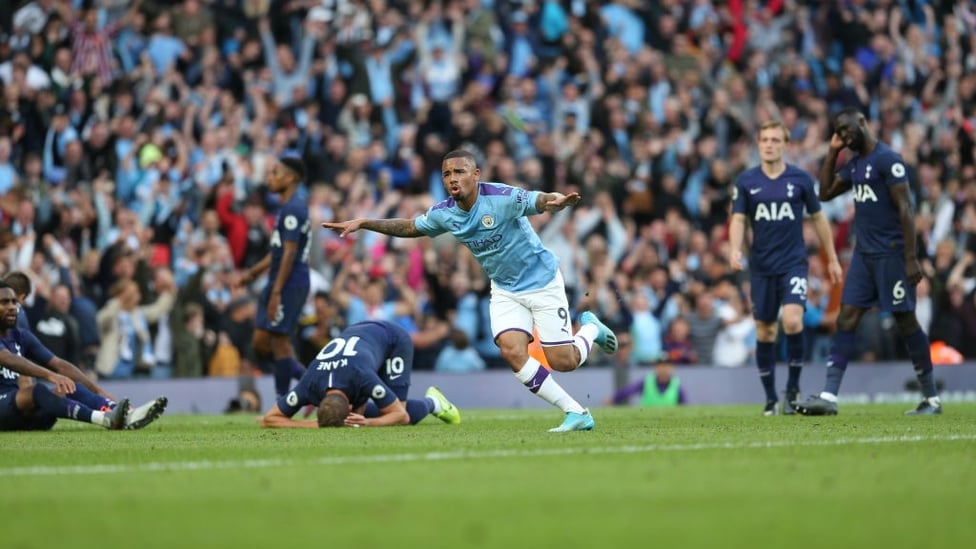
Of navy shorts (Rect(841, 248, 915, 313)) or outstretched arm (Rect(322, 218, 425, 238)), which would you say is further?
navy shorts (Rect(841, 248, 915, 313))

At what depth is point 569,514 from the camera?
623 centimetres

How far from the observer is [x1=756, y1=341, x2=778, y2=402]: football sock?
1434 centimetres

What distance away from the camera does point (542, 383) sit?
36.5 ft

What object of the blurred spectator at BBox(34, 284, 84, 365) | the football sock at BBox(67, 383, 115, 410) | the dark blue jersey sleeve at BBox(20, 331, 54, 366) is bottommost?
the football sock at BBox(67, 383, 115, 410)

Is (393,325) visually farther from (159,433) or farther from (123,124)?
(123,124)

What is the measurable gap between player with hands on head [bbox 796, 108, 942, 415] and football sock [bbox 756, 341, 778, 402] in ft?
1.96

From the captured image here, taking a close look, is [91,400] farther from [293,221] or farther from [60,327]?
[60,327]

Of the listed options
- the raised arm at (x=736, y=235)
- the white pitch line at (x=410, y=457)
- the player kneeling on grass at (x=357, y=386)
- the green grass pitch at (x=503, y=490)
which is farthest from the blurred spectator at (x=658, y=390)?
the white pitch line at (x=410, y=457)

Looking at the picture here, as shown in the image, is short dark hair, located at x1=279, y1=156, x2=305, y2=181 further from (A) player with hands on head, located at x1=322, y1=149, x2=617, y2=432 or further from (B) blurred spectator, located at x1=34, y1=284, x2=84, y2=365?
(B) blurred spectator, located at x1=34, y1=284, x2=84, y2=365

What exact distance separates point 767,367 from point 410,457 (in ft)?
20.7

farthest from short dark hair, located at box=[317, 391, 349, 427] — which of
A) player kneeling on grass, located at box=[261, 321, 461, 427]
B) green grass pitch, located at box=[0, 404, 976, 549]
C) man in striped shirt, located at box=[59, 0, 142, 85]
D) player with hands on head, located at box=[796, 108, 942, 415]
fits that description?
man in striped shirt, located at box=[59, 0, 142, 85]

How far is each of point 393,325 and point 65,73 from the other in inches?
384

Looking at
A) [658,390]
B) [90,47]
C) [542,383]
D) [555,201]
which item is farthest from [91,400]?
[90,47]

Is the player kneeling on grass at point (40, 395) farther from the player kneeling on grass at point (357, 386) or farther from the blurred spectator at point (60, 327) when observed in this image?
the blurred spectator at point (60, 327)
